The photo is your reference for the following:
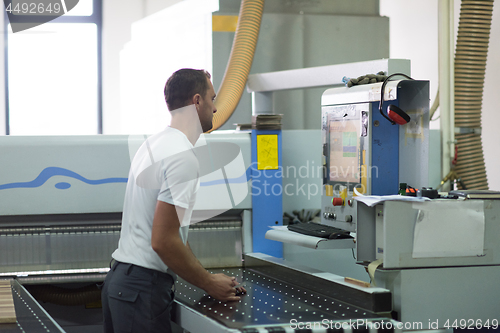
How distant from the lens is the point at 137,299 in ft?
5.69

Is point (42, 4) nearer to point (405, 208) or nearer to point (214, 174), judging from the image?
point (214, 174)

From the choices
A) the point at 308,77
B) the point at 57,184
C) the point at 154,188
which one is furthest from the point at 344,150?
the point at 57,184

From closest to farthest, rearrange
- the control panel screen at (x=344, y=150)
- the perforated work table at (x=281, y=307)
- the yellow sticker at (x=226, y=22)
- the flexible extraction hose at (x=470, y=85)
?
the perforated work table at (x=281, y=307) < the control panel screen at (x=344, y=150) < the flexible extraction hose at (x=470, y=85) < the yellow sticker at (x=226, y=22)

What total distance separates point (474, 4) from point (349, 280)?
5.96ft

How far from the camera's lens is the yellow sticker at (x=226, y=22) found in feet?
11.4

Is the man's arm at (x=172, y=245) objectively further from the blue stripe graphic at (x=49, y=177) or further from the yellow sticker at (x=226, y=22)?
the yellow sticker at (x=226, y=22)

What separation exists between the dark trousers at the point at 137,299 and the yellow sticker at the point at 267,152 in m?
0.93

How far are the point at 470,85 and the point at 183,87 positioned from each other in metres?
1.78

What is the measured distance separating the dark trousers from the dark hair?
1.87ft

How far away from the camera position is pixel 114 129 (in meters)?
5.29

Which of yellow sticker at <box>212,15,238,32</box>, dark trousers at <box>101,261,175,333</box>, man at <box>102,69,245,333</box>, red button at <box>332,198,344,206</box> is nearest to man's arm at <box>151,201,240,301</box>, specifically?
man at <box>102,69,245,333</box>

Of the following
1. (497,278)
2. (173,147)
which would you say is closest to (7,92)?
(173,147)

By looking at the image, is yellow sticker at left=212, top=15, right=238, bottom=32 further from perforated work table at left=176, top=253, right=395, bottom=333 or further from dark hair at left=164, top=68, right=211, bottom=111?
perforated work table at left=176, top=253, right=395, bottom=333

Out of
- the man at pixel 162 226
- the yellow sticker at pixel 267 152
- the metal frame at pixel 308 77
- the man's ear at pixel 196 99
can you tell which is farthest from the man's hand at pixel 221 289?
the metal frame at pixel 308 77
